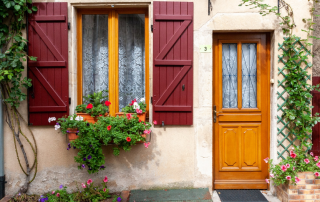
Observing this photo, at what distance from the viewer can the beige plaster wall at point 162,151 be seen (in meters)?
3.19

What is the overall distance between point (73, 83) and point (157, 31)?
140 centimetres

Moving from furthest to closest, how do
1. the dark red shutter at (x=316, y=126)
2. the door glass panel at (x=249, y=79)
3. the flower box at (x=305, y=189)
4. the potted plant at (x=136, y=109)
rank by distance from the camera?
1. the door glass panel at (x=249, y=79)
2. the dark red shutter at (x=316, y=126)
3. the potted plant at (x=136, y=109)
4. the flower box at (x=305, y=189)

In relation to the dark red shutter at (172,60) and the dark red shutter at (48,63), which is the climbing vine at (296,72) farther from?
the dark red shutter at (48,63)

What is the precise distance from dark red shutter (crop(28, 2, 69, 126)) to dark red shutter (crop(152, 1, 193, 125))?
4.17 ft

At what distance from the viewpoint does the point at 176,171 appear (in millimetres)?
3229

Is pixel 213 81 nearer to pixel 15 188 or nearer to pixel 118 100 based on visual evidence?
pixel 118 100

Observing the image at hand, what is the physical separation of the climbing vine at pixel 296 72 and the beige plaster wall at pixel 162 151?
0.17m

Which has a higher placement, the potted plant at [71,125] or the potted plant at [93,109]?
the potted plant at [93,109]

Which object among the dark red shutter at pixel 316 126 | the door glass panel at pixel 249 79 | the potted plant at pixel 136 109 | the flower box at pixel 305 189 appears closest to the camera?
the flower box at pixel 305 189

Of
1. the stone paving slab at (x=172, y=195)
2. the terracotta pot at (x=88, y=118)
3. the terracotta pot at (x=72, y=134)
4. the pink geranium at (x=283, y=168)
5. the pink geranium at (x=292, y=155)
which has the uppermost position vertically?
the terracotta pot at (x=88, y=118)

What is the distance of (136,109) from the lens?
3.09m

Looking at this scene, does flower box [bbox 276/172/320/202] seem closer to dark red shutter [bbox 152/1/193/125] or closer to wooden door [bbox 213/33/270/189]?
wooden door [bbox 213/33/270/189]

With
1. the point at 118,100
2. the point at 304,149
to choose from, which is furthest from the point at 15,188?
the point at 304,149

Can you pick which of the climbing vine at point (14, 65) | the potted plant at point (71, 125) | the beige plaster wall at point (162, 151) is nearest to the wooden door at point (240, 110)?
the beige plaster wall at point (162, 151)
